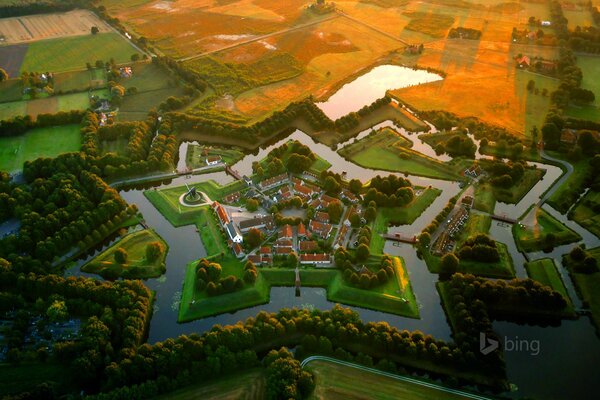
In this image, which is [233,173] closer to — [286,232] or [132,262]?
[286,232]

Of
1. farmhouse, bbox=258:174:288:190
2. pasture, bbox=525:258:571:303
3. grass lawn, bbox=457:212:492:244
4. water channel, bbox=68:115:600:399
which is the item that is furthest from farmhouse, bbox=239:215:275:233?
pasture, bbox=525:258:571:303

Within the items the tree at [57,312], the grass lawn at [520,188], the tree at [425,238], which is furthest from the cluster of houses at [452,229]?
the tree at [57,312]

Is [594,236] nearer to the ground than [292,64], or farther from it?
nearer to the ground

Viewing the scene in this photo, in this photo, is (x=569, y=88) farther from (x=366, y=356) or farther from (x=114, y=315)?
(x=114, y=315)

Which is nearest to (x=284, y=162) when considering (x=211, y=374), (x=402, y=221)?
(x=402, y=221)

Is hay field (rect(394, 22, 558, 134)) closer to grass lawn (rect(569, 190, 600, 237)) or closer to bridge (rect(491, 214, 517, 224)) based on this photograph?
grass lawn (rect(569, 190, 600, 237))

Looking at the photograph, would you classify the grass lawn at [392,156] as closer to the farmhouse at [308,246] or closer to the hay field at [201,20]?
the farmhouse at [308,246]
